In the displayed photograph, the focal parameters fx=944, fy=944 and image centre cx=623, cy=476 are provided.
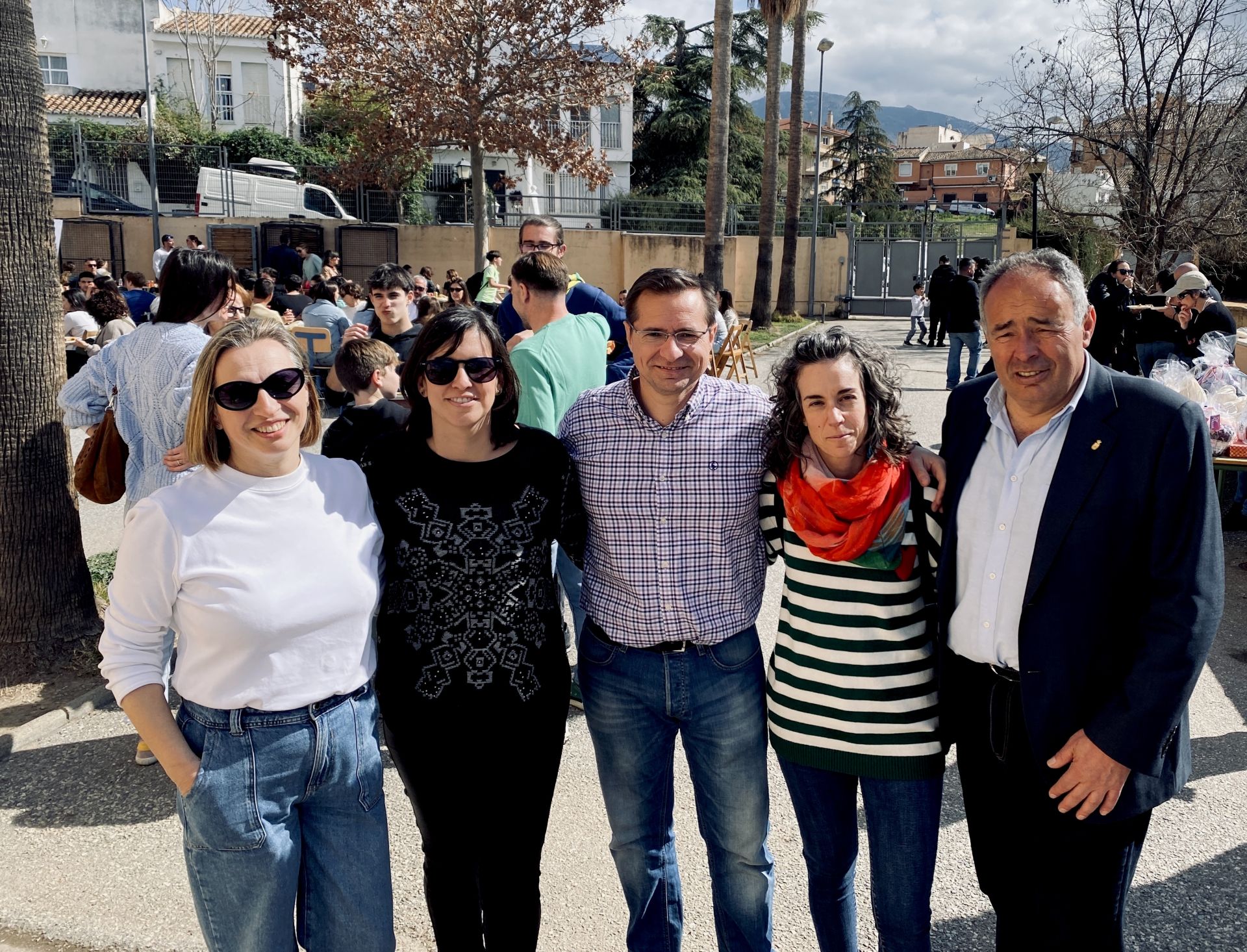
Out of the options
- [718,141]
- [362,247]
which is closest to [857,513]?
[718,141]

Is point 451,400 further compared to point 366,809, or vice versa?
point 451,400

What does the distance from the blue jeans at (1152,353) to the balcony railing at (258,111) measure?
135ft

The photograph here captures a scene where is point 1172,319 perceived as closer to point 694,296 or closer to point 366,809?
point 694,296

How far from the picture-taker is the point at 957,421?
2.49m

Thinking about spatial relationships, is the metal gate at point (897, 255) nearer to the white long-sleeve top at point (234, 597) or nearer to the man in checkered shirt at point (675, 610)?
the man in checkered shirt at point (675, 610)

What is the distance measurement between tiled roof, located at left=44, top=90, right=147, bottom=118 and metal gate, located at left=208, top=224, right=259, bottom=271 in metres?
18.9

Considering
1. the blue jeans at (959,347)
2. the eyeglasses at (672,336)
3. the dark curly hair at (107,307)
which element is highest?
the eyeglasses at (672,336)

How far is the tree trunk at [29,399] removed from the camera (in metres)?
4.70

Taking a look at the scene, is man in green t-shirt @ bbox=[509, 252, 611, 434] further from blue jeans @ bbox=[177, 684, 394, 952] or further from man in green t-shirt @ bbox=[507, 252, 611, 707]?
blue jeans @ bbox=[177, 684, 394, 952]

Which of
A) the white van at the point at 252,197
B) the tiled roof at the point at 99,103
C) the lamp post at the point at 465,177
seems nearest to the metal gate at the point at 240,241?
the white van at the point at 252,197

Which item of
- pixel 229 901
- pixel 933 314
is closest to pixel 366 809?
pixel 229 901

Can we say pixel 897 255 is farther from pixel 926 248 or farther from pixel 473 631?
pixel 473 631

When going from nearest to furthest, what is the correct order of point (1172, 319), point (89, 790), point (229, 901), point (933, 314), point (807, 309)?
point (229, 901) < point (89, 790) < point (1172, 319) < point (933, 314) < point (807, 309)

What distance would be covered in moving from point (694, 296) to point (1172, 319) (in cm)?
932
